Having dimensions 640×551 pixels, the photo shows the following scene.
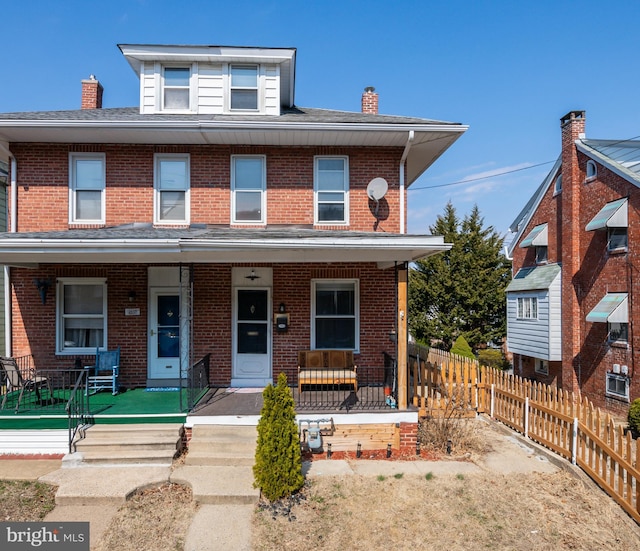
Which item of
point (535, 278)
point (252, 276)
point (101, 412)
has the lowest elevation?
point (101, 412)

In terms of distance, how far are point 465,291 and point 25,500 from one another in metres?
24.8

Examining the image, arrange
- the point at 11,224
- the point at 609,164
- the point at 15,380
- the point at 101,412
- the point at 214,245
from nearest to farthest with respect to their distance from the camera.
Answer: the point at 214,245 < the point at 101,412 < the point at 15,380 < the point at 11,224 < the point at 609,164

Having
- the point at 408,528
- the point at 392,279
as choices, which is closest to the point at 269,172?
the point at 392,279

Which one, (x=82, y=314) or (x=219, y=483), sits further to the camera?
(x=82, y=314)

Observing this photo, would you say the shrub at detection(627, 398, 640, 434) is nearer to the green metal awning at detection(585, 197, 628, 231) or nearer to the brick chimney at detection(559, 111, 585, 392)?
the brick chimney at detection(559, 111, 585, 392)

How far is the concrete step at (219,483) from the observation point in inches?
231

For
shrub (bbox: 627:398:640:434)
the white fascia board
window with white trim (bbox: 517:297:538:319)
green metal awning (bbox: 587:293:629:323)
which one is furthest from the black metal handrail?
window with white trim (bbox: 517:297:538:319)

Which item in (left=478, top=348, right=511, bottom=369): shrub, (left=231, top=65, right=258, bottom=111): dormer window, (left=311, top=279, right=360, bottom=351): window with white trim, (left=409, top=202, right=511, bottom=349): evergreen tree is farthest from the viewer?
(left=409, top=202, right=511, bottom=349): evergreen tree

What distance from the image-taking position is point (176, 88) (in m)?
10.6

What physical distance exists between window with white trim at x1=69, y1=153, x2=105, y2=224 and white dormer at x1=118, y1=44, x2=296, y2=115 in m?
1.80

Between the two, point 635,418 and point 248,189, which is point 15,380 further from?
point 635,418

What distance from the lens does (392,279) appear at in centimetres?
1033

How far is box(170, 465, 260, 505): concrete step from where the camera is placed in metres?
5.86

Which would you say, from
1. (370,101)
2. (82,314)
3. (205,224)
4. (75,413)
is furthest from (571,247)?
(75,413)
